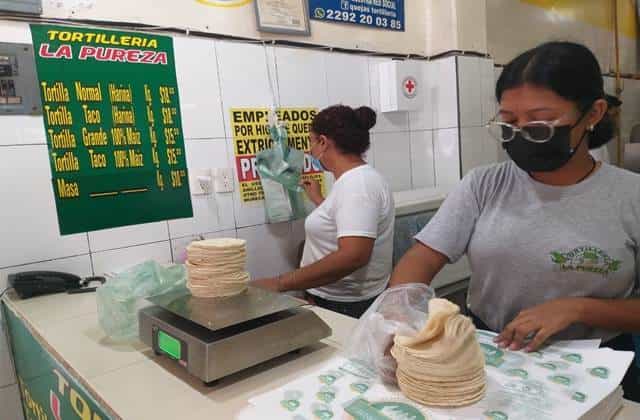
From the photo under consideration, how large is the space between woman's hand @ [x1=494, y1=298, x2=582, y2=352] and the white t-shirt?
31.3 inches

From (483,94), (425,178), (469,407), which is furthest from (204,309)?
(483,94)

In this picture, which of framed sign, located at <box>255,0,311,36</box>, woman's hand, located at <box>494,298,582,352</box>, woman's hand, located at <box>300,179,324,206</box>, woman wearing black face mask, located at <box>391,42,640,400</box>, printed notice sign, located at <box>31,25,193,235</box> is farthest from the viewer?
woman's hand, located at <box>300,179,324,206</box>

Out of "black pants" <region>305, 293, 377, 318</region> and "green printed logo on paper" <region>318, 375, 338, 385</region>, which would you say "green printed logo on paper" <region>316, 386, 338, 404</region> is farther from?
"black pants" <region>305, 293, 377, 318</region>

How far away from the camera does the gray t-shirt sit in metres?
1.03

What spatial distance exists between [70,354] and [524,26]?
3.77 meters

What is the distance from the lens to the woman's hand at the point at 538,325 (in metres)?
0.89

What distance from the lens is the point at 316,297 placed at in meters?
1.90

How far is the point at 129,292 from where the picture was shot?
119 centimetres

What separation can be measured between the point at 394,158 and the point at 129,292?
1.96 m

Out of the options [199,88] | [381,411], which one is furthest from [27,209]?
[381,411]

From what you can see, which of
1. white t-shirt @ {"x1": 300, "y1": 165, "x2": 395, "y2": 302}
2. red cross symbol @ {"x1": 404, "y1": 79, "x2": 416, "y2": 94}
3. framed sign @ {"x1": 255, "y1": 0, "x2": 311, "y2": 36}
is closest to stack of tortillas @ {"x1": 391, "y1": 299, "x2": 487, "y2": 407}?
white t-shirt @ {"x1": 300, "y1": 165, "x2": 395, "y2": 302}

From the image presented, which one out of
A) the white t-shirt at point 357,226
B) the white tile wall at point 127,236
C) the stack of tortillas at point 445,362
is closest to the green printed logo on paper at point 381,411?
the stack of tortillas at point 445,362

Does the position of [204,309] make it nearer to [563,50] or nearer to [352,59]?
[563,50]

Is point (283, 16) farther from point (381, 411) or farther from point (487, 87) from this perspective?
point (381, 411)
